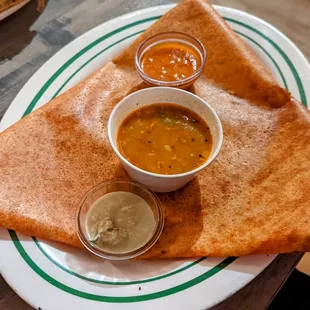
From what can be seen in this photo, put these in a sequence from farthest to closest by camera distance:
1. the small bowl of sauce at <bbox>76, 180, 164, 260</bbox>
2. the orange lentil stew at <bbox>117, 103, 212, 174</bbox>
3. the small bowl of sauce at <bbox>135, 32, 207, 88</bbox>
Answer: the small bowl of sauce at <bbox>135, 32, 207, 88</bbox>
the orange lentil stew at <bbox>117, 103, 212, 174</bbox>
the small bowl of sauce at <bbox>76, 180, 164, 260</bbox>

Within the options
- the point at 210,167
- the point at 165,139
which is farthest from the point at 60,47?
the point at 210,167

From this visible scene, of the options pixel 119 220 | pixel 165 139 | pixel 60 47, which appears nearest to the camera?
pixel 119 220

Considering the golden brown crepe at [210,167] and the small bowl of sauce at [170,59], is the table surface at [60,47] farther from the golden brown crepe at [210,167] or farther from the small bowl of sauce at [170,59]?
the small bowl of sauce at [170,59]

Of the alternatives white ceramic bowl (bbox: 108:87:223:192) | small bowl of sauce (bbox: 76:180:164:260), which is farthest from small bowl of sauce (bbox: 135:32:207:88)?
small bowl of sauce (bbox: 76:180:164:260)

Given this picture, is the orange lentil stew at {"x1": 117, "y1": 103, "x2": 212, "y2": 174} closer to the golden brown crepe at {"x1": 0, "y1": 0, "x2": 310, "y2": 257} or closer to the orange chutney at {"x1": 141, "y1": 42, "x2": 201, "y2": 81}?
the golden brown crepe at {"x1": 0, "y1": 0, "x2": 310, "y2": 257}

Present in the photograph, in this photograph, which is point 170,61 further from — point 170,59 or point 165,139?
point 165,139

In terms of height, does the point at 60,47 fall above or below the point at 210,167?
above

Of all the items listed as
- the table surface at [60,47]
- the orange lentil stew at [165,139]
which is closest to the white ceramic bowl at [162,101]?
the orange lentil stew at [165,139]
